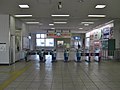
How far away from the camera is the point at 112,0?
9188mm

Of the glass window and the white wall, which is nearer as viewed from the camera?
the white wall

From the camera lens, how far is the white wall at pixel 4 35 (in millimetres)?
13562

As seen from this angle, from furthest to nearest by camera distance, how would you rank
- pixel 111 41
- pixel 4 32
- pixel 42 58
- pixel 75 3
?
1. pixel 111 41
2. pixel 42 58
3. pixel 4 32
4. pixel 75 3

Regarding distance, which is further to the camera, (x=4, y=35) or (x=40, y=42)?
(x=40, y=42)

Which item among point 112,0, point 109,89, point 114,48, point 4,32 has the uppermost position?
point 112,0

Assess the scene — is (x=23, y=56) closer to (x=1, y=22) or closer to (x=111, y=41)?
(x=1, y=22)

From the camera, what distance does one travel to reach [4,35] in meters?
13.6

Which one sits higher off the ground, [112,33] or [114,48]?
[112,33]

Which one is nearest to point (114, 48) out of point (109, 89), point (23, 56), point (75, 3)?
point (23, 56)

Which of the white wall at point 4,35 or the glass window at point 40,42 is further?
the glass window at point 40,42

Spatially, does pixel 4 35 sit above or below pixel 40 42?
above

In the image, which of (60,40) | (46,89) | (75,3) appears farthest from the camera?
(60,40)

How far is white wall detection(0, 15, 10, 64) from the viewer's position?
13562 millimetres

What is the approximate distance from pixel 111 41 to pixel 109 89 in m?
11.9
